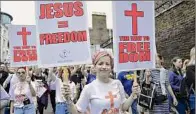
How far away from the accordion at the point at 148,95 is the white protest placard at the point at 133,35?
1.81 m

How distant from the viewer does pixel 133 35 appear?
5.83m

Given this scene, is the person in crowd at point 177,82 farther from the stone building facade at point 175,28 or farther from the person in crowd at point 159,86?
the stone building facade at point 175,28

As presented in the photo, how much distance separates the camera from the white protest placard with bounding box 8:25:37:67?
842cm

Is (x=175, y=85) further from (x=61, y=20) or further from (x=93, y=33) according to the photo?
(x=93, y=33)

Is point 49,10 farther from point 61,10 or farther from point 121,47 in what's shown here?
point 121,47

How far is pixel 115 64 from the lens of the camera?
558cm

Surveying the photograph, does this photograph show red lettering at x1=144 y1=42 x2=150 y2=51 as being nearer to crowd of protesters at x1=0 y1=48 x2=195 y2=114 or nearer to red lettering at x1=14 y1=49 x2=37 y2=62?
crowd of protesters at x1=0 y1=48 x2=195 y2=114

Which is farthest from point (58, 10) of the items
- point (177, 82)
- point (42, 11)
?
point (177, 82)

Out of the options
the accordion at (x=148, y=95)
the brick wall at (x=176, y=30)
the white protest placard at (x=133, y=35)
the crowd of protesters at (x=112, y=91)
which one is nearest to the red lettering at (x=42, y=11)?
the crowd of protesters at (x=112, y=91)

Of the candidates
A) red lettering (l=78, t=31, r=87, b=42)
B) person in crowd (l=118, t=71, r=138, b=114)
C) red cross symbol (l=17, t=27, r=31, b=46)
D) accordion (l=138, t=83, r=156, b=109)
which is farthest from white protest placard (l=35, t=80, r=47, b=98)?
red lettering (l=78, t=31, r=87, b=42)

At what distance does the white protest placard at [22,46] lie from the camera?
8422mm

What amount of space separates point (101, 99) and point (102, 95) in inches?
1.8

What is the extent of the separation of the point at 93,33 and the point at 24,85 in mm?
39302

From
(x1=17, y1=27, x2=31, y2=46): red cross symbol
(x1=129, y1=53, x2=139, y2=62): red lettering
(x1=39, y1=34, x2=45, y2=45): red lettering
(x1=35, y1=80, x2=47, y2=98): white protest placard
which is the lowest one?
(x1=35, y1=80, x2=47, y2=98): white protest placard
